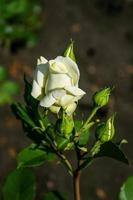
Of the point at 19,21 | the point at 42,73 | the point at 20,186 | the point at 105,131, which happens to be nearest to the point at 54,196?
the point at 20,186

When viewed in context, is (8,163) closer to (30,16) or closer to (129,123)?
(129,123)

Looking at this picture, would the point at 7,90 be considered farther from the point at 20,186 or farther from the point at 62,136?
the point at 62,136

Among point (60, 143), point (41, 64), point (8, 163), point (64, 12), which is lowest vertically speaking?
point (8, 163)

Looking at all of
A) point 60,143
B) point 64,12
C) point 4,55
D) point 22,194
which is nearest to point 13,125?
point 4,55

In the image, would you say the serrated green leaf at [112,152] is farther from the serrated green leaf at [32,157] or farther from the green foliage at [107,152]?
the serrated green leaf at [32,157]

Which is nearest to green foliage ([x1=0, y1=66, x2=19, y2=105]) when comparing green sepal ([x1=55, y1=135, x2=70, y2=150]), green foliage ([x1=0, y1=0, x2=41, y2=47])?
green foliage ([x1=0, y1=0, x2=41, y2=47])

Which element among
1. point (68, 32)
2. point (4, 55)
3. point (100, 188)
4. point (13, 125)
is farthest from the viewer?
point (68, 32)

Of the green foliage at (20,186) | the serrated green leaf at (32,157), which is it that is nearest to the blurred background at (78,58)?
the green foliage at (20,186)
